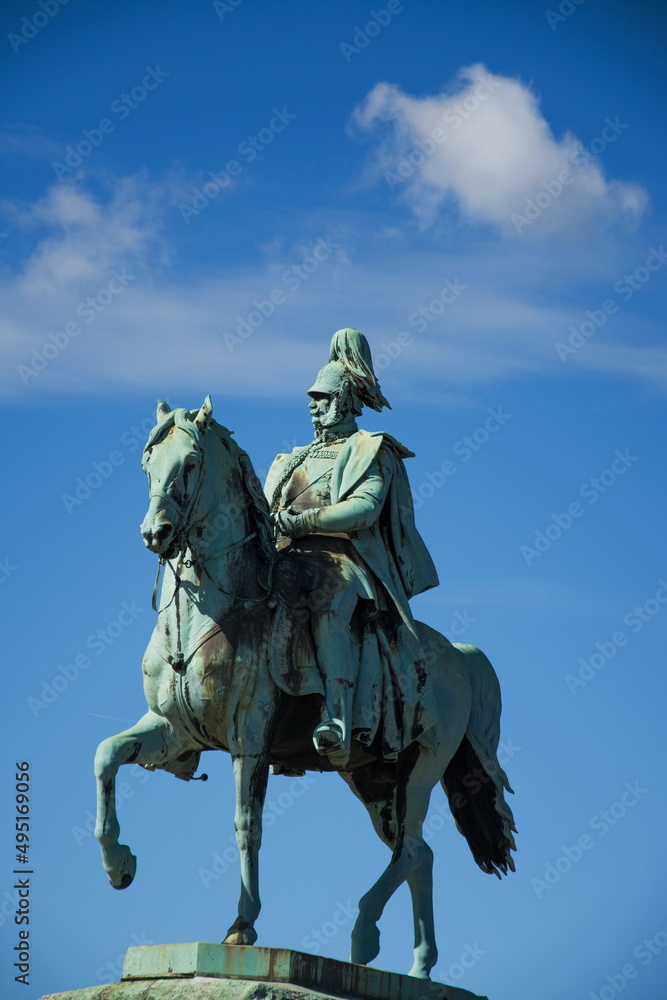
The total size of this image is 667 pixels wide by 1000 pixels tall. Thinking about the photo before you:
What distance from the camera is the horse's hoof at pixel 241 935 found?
49.5ft

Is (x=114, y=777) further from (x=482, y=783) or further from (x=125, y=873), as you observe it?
(x=482, y=783)

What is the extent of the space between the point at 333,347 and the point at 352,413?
65cm

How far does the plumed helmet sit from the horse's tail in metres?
2.48

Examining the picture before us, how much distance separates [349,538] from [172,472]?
2358mm

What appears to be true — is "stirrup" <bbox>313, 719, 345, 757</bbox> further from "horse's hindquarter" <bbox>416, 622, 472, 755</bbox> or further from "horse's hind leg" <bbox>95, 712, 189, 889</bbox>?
"horse's hindquarter" <bbox>416, 622, 472, 755</bbox>

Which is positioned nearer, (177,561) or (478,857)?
(177,561)

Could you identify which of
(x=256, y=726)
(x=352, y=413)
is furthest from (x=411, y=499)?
(x=256, y=726)

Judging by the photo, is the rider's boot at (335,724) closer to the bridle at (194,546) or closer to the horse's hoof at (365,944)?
the bridle at (194,546)

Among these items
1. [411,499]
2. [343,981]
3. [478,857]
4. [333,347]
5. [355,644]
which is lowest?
[343,981]

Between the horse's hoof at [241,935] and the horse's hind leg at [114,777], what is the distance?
35.4 inches

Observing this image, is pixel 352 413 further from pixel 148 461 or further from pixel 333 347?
pixel 148 461

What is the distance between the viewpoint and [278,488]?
1770 cm

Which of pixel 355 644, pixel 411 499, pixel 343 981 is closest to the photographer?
pixel 343 981

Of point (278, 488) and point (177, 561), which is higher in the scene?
point (278, 488)
